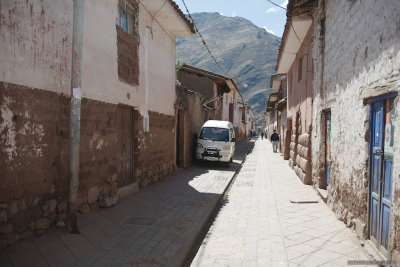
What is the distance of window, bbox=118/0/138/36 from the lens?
287 inches

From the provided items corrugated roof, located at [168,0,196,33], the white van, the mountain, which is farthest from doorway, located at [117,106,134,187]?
the mountain

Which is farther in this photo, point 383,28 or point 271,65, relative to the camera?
point 271,65

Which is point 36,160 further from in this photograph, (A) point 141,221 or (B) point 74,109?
(A) point 141,221

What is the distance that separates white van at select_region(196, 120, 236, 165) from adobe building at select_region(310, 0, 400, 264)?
6.86 meters

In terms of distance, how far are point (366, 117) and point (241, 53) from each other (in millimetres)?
148905

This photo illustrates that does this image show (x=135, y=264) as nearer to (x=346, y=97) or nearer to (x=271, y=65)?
(x=346, y=97)

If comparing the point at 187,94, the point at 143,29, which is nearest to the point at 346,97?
the point at 143,29

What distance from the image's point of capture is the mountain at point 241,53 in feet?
410

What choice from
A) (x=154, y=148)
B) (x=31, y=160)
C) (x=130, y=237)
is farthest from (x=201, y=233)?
(x=154, y=148)

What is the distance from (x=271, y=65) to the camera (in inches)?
5221

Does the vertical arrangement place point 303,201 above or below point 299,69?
below

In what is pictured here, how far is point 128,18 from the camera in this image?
7.67 meters

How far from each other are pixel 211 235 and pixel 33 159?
2936mm

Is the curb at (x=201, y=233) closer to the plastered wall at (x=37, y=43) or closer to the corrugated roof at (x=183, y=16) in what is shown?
the plastered wall at (x=37, y=43)
